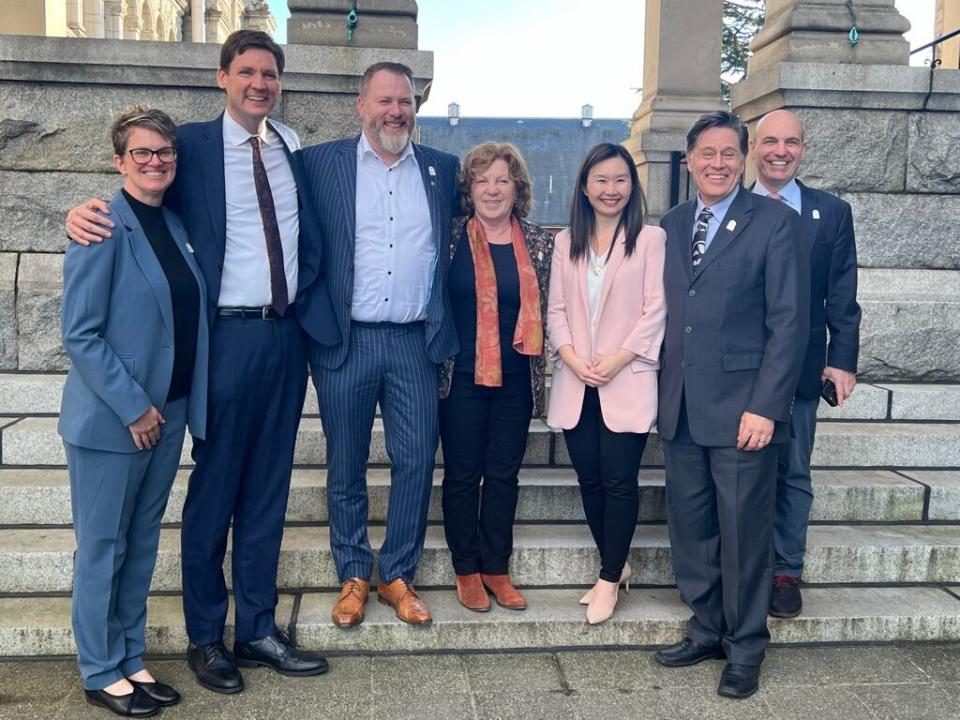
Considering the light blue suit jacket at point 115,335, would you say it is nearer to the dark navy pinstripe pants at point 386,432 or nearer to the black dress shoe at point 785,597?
the dark navy pinstripe pants at point 386,432

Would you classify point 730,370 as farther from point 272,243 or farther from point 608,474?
point 272,243

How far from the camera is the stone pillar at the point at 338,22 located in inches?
208

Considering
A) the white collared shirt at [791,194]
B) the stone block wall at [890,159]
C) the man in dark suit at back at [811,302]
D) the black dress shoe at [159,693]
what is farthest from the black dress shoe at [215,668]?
the stone block wall at [890,159]

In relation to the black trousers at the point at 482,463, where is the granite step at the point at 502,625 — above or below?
below

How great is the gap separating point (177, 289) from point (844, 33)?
4710 mm

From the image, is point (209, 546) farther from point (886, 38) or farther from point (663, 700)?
point (886, 38)

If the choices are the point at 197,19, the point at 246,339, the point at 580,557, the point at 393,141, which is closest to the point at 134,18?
the point at 197,19

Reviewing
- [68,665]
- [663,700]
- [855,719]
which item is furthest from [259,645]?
[855,719]

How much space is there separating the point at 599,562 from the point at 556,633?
50 cm

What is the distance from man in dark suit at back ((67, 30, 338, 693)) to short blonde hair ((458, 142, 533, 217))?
0.64 metres

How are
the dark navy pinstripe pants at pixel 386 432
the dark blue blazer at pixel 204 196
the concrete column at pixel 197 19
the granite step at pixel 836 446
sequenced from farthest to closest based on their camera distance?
the concrete column at pixel 197 19, the granite step at pixel 836 446, the dark navy pinstripe pants at pixel 386 432, the dark blue blazer at pixel 204 196

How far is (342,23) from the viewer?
17.4 feet

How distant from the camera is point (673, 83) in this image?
8273 mm

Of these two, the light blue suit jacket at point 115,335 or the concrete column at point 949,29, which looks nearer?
the light blue suit jacket at point 115,335
